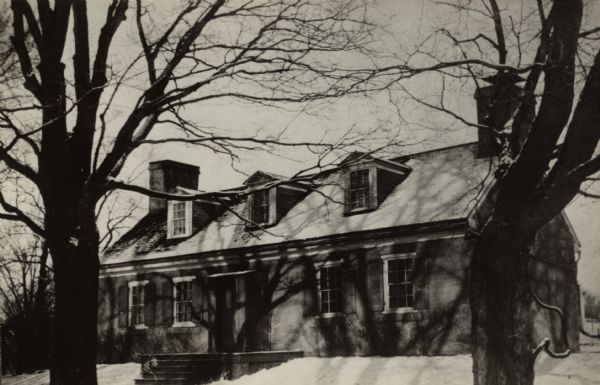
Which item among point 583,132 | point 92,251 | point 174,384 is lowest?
point 174,384

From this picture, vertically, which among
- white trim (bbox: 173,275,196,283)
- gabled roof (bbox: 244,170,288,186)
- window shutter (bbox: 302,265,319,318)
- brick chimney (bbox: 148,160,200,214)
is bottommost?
window shutter (bbox: 302,265,319,318)

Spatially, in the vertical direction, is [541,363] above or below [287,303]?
below

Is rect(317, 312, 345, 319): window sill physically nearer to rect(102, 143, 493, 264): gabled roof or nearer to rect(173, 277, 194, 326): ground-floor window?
rect(102, 143, 493, 264): gabled roof

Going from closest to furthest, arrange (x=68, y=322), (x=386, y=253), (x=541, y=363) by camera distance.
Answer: (x=68, y=322) → (x=541, y=363) → (x=386, y=253)

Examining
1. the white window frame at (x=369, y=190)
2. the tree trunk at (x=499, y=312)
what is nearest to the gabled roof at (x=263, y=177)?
the white window frame at (x=369, y=190)

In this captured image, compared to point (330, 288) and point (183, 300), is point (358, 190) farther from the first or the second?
point (183, 300)

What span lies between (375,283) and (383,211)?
7.31 feet

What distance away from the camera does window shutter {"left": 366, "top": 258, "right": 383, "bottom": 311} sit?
20.6 meters

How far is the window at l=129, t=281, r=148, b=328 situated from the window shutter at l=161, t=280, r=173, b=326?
1.24 metres

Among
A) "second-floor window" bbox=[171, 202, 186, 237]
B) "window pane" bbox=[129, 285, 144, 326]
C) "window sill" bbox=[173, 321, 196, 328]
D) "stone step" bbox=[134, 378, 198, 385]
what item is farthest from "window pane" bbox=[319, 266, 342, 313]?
"window pane" bbox=[129, 285, 144, 326]

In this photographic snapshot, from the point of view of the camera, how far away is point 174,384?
21281 mm

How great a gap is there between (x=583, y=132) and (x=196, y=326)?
19.3m

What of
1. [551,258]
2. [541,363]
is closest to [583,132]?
[541,363]

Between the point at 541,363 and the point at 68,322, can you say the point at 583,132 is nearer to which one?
the point at 68,322
